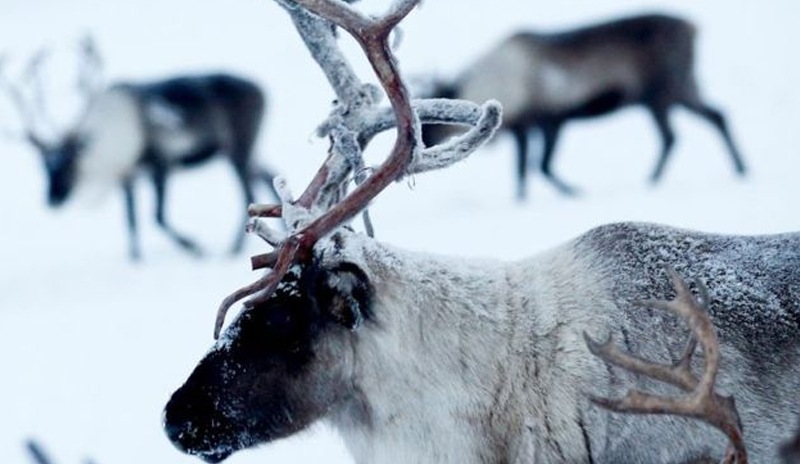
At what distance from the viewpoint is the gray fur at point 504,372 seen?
8.33ft

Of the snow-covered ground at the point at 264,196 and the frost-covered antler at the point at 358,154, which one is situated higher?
the frost-covered antler at the point at 358,154

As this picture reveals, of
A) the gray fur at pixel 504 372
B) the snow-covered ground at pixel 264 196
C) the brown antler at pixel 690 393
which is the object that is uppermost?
the brown antler at pixel 690 393

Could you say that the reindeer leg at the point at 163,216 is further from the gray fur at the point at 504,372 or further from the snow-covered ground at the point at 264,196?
the gray fur at the point at 504,372

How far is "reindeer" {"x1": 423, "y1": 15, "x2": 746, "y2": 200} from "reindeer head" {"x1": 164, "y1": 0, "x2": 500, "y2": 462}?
6.68 metres

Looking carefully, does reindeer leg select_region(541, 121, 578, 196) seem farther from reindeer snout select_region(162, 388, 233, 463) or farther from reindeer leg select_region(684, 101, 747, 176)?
reindeer snout select_region(162, 388, 233, 463)

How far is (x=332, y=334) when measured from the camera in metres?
2.55

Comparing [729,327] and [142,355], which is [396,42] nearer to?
[729,327]

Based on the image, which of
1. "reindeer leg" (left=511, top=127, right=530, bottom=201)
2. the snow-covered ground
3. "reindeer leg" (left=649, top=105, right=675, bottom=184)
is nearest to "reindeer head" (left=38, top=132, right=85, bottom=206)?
the snow-covered ground

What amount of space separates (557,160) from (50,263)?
4.46 m

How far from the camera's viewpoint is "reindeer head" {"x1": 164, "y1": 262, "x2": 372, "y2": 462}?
2514 millimetres

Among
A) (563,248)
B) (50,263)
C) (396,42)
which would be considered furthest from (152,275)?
(563,248)

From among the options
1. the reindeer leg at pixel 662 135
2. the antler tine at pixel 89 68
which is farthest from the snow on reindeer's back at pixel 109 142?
the reindeer leg at pixel 662 135

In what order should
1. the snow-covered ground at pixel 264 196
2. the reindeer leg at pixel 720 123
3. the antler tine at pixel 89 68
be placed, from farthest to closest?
the antler tine at pixel 89 68
the reindeer leg at pixel 720 123
the snow-covered ground at pixel 264 196

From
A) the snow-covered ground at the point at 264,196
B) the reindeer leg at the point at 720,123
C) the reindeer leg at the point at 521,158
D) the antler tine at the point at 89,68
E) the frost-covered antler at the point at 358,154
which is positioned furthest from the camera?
the antler tine at the point at 89,68
